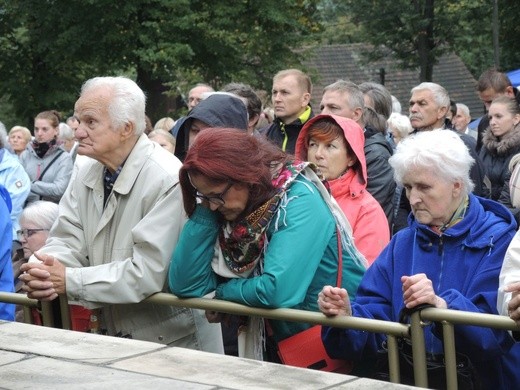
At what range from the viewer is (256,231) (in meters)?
4.59

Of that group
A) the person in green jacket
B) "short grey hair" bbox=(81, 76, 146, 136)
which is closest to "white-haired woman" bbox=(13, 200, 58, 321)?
"short grey hair" bbox=(81, 76, 146, 136)

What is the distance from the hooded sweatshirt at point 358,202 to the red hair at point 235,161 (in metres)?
0.93

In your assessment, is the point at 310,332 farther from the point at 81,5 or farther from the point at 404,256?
the point at 81,5

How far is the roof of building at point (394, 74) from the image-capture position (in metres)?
42.1

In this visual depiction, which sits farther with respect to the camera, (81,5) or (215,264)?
(81,5)

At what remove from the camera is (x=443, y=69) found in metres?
46.1

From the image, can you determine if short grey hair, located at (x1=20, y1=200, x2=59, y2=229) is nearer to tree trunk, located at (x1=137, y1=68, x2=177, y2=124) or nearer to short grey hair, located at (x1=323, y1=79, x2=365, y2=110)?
short grey hair, located at (x1=323, y1=79, x2=365, y2=110)

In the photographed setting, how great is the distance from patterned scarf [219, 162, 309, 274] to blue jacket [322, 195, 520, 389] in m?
0.45

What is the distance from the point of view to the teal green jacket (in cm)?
447

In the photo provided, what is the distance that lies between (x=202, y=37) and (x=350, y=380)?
2228 cm

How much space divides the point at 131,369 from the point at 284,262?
31.3 inches

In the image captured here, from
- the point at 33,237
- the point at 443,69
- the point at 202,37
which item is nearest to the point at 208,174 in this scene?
the point at 33,237

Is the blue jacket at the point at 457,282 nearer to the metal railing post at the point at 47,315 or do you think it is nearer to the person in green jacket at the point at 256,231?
the person in green jacket at the point at 256,231

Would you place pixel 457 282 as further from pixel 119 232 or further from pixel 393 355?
pixel 119 232
